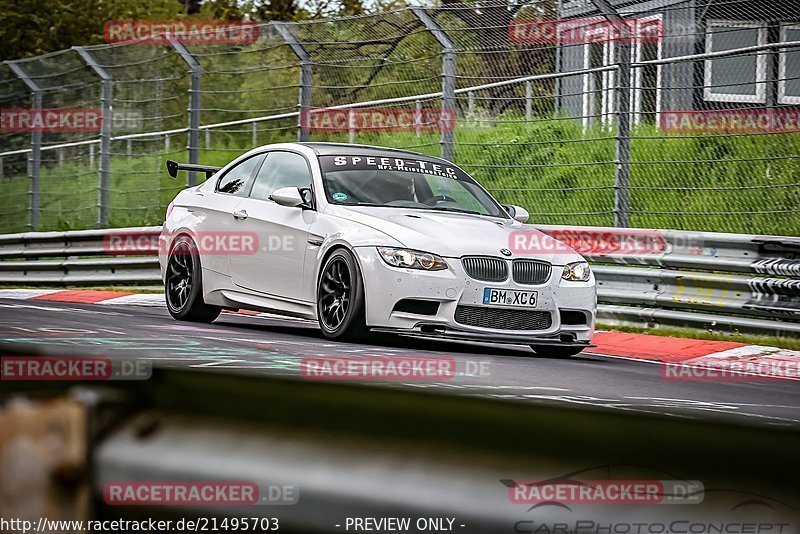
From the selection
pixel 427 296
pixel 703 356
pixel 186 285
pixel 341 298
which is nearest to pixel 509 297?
pixel 427 296

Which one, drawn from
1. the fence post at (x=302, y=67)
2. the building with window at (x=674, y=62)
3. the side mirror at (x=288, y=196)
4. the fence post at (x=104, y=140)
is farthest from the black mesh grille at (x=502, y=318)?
the fence post at (x=104, y=140)

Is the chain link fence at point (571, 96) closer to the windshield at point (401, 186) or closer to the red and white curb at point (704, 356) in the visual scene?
the red and white curb at point (704, 356)

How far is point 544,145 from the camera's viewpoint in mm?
13477

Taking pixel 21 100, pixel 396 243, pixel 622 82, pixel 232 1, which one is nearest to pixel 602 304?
pixel 622 82

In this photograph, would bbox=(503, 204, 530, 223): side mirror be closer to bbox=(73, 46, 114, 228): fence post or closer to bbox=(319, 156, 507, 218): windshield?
bbox=(319, 156, 507, 218): windshield

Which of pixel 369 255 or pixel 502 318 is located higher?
pixel 369 255

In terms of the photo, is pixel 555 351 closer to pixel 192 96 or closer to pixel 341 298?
pixel 341 298

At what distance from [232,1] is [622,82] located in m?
31.2

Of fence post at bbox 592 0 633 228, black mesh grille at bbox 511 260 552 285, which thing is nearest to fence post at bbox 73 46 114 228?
fence post at bbox 592 0 633 228

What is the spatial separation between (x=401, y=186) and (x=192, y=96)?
7.86 metres

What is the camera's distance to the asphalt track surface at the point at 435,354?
6641mm

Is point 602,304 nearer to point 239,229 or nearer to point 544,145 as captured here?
point 544,145

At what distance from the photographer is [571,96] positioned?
12.7 meters

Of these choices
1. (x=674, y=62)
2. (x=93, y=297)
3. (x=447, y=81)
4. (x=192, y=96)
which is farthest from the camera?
(x=192, y=96)
